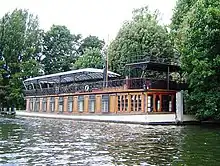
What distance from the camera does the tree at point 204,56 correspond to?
1026 inches

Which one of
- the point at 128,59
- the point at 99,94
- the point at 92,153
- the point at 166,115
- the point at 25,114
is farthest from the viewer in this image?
the point at 25,114

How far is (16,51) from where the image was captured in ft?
179

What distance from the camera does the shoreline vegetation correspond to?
26.9 m

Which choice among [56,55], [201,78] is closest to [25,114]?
[56,55]

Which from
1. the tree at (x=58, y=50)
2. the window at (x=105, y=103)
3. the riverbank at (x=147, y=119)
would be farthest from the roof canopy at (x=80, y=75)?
the tree at (x=58, y=50)

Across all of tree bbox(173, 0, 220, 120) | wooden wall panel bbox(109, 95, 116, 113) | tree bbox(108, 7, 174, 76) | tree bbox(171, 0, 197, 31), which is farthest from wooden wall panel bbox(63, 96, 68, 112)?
tree bbox(173, 0, 220, 120)

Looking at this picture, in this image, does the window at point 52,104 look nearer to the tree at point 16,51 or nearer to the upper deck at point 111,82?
the upper deck at point 111,82

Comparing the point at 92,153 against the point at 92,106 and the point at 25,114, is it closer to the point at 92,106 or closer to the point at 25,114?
the point at 92,106

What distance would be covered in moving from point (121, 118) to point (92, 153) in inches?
771

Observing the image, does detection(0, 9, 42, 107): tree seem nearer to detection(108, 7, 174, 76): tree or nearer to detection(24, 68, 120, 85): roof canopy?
detection(24, 68, 120, 85): roof canopy

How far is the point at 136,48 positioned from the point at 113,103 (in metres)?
11.8

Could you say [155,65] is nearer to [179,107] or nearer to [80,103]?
[179,107]

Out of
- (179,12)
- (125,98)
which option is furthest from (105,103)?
(179,12)

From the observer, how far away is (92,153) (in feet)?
35.5
